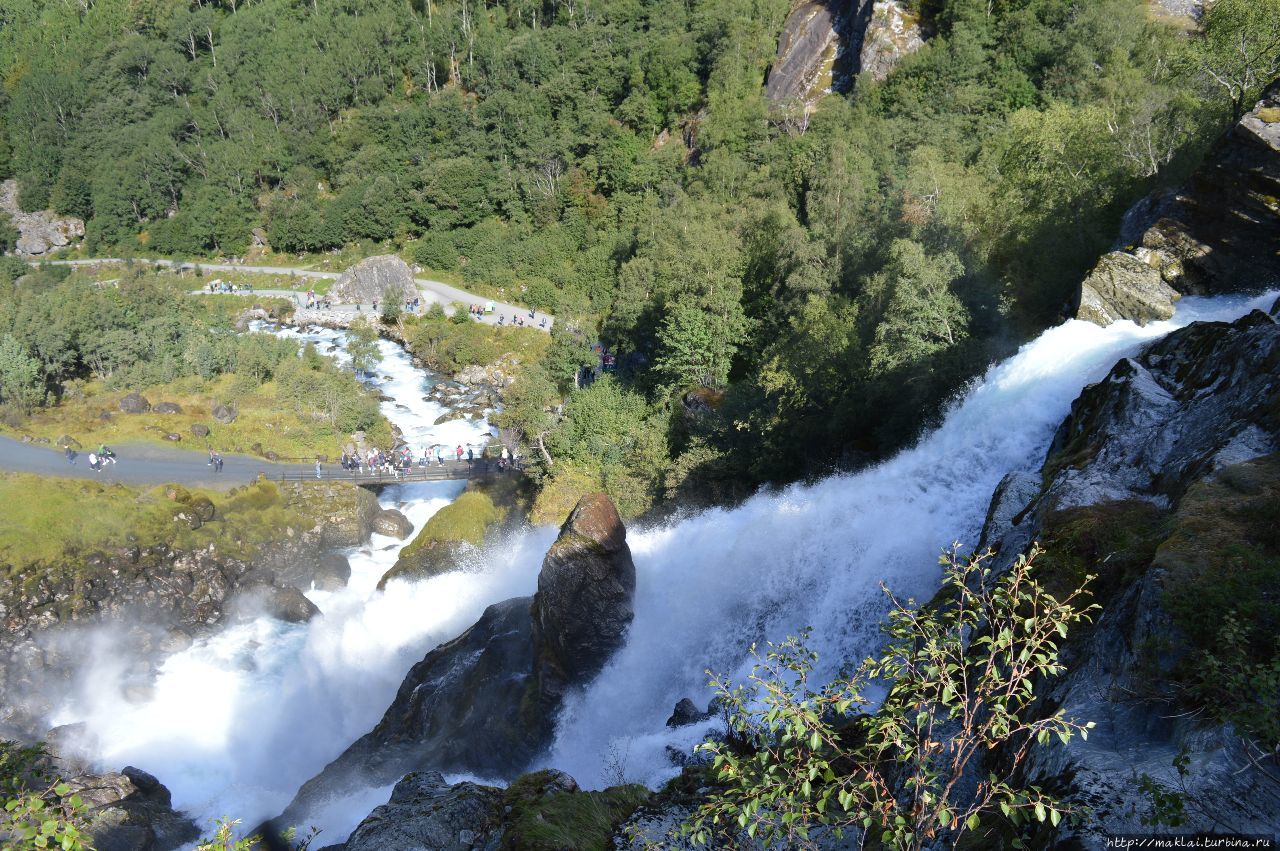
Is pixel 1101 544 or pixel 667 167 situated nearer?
pixel 1101 544

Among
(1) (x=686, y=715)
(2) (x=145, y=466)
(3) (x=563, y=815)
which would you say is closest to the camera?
(3) (x=563, y=815)

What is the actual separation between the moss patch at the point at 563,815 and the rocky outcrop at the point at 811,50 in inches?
2459

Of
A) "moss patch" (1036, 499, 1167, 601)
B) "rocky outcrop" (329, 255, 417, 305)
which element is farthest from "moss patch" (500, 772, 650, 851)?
"rocky outcrop" (329, 255, 417, 305)

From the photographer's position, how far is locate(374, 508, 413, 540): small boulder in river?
38750 millimetres

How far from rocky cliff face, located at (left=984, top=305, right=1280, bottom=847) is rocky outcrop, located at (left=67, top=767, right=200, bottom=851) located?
22.2m

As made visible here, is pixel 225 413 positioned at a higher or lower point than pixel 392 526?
higher

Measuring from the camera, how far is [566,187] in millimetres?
74500

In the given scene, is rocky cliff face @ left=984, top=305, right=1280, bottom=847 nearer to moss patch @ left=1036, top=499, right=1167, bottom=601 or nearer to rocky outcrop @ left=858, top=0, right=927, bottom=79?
moss patch @ left=1036, top=499, right=1167, bottom=601

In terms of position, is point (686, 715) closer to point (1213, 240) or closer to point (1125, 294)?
point (1125, 294)

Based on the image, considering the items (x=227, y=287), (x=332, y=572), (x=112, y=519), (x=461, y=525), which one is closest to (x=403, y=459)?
(x=461, y=525)

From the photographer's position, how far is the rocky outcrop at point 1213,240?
2250 centimetres

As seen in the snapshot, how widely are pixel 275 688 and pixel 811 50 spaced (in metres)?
64.6

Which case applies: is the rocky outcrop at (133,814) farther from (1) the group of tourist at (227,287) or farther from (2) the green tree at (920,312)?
(1) the group of tourist at (227,287)

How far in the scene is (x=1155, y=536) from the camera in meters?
12.5
